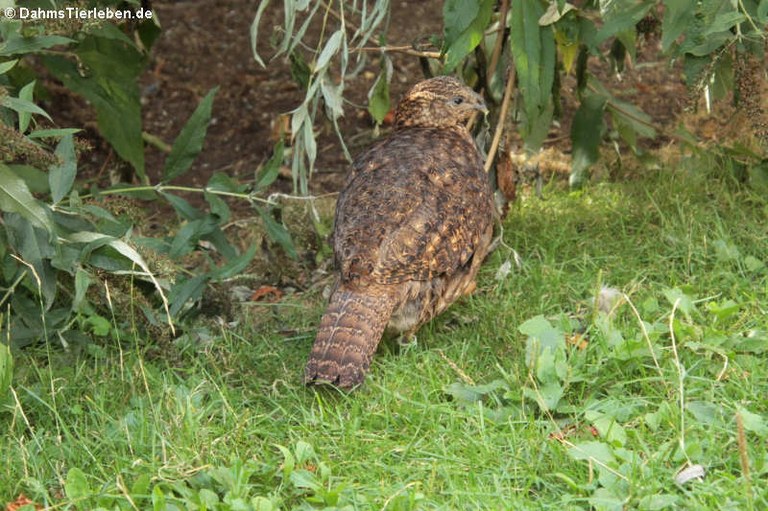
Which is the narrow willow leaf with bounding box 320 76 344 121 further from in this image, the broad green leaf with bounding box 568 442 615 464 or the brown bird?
the broad green leaf with bounding box 568 442 615 464

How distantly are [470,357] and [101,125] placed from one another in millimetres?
2366

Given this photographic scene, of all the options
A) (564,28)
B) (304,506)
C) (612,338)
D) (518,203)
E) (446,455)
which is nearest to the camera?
(304,506)

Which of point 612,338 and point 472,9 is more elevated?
point 472,9

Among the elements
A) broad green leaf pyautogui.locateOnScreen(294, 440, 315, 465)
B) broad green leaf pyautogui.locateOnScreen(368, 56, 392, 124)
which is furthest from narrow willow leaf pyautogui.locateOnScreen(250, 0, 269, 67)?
broad green leaf pyautogui.locateOnScreen(294, 440, 315, 465)

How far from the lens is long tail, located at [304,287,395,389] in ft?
14.4

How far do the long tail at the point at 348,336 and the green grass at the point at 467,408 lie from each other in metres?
0.11

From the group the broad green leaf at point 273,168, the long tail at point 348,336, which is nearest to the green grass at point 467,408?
the long tail at point 348,336

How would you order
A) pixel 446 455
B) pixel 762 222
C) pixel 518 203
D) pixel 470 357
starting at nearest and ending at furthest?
pixel 446 455 < pixel 470 357 < pixel 762 222 < pixel 518 203

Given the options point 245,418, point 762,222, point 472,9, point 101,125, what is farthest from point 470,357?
point 101,125

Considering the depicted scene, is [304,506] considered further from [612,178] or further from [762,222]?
[612,178]

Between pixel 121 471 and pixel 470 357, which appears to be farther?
pixel 470 357

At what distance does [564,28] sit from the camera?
5.36 m

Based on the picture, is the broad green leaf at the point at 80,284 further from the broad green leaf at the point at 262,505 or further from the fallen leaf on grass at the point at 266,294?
the fallen leaf on grass at the point at 266,294

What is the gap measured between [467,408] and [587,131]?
2.27m
